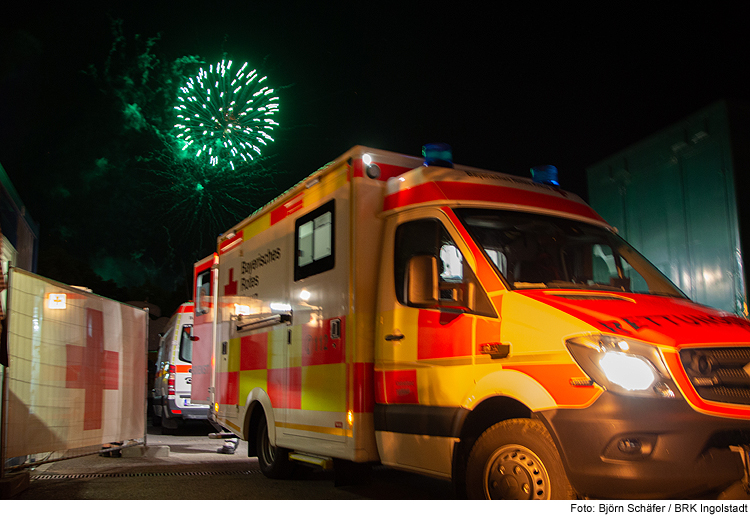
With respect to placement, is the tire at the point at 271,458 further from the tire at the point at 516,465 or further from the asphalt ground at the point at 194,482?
the tire at the point at 516,465

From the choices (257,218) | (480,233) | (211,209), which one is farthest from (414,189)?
(211,209)

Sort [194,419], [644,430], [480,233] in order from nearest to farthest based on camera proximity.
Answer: [644,430] < [480,233] < [194,419]

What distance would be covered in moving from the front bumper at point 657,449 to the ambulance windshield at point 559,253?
1.12m

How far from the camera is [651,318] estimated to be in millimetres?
3826

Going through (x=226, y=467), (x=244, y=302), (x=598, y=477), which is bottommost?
(x=226, y=467)

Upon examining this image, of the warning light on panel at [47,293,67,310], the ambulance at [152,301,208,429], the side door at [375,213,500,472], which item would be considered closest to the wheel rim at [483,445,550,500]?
the side door at [375,213,500,472]

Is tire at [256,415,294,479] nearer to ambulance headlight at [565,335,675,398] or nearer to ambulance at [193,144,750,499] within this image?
ambulance at [193,144,750,499]

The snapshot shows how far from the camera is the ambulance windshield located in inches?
183

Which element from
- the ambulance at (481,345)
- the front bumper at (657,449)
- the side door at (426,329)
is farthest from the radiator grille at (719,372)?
the side door at (426,329)

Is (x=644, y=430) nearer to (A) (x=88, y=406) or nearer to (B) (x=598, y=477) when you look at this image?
(B) (x=598, y=477)

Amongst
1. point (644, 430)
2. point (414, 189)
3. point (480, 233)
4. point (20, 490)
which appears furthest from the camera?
point (20, 490)

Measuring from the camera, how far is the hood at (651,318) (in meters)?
3.62

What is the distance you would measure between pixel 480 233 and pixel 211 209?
14.6 metres

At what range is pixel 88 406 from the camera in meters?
7.33
